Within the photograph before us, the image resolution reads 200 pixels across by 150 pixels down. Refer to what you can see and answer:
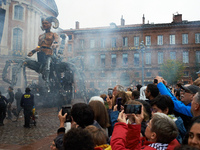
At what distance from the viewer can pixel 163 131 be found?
182 cm

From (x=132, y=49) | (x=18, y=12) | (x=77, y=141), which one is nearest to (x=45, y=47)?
(x=77, y=141)

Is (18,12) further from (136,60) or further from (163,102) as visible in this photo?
(163,102)

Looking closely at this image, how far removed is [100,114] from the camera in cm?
281

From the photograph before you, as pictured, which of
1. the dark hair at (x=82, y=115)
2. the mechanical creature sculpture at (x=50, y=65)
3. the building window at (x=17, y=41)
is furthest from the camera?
the building window at (x=17, y=41)

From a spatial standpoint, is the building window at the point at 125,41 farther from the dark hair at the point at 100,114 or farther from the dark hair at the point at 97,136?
the dark hair at the point at 97,136

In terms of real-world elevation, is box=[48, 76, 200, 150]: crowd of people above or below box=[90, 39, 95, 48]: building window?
below

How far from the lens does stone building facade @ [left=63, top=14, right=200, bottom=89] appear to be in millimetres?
33969

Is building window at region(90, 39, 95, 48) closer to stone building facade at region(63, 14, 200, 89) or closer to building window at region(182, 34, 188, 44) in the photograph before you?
stone building facade at region(63, 14, 200, 89)

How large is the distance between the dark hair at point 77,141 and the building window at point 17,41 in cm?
2469

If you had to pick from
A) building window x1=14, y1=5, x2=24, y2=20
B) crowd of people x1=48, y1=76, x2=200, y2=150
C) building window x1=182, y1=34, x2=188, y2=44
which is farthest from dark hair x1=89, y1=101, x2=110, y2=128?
building window x1=182, y1=34, x2=188, y2=44

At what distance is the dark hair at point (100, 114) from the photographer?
2777 millimetres

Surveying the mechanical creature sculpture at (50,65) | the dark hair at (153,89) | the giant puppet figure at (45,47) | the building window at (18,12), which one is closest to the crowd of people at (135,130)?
the dark hair at (153,89)

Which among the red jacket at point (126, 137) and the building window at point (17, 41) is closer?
the red jacket at point (126, 137)

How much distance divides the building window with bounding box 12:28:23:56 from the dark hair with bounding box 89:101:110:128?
23.6 metres
